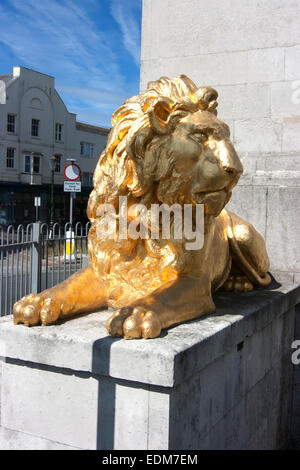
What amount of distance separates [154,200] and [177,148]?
372mm

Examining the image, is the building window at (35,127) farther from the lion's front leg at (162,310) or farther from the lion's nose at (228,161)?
the lion's nose at (228,161)

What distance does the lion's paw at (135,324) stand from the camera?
2287mm

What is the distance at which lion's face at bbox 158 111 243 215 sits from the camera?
7.89ft

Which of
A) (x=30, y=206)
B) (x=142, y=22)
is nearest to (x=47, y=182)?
(x=30, y=206)

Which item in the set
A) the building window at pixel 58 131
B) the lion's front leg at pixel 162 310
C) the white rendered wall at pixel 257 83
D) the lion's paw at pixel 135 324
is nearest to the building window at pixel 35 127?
the building window at pixel 58 131

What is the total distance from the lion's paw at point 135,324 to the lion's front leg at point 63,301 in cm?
43

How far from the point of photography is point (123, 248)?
281 centimetres

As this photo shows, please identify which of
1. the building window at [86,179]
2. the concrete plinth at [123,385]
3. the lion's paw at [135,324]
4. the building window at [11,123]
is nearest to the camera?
the concrete plinth at [123,385]

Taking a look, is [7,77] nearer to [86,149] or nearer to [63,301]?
[86,149]

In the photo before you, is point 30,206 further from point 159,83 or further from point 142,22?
point 159,83

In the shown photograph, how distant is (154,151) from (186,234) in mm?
539

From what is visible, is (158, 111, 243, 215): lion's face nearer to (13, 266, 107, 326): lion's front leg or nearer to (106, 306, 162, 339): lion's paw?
(106, 306, 162, 339): lion's paw

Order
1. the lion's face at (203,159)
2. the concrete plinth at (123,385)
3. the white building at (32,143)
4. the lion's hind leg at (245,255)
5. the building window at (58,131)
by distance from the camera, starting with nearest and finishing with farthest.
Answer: the concrete plinth at (123,385) → the lion's face at (203,159) → the lion's hind leg at (245,255) → the white building at (32,143) → the building window at (58,131)

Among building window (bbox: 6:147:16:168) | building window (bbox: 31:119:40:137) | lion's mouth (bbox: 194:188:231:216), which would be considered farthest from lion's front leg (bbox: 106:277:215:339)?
building window (bbox: 31:119:40:137)
